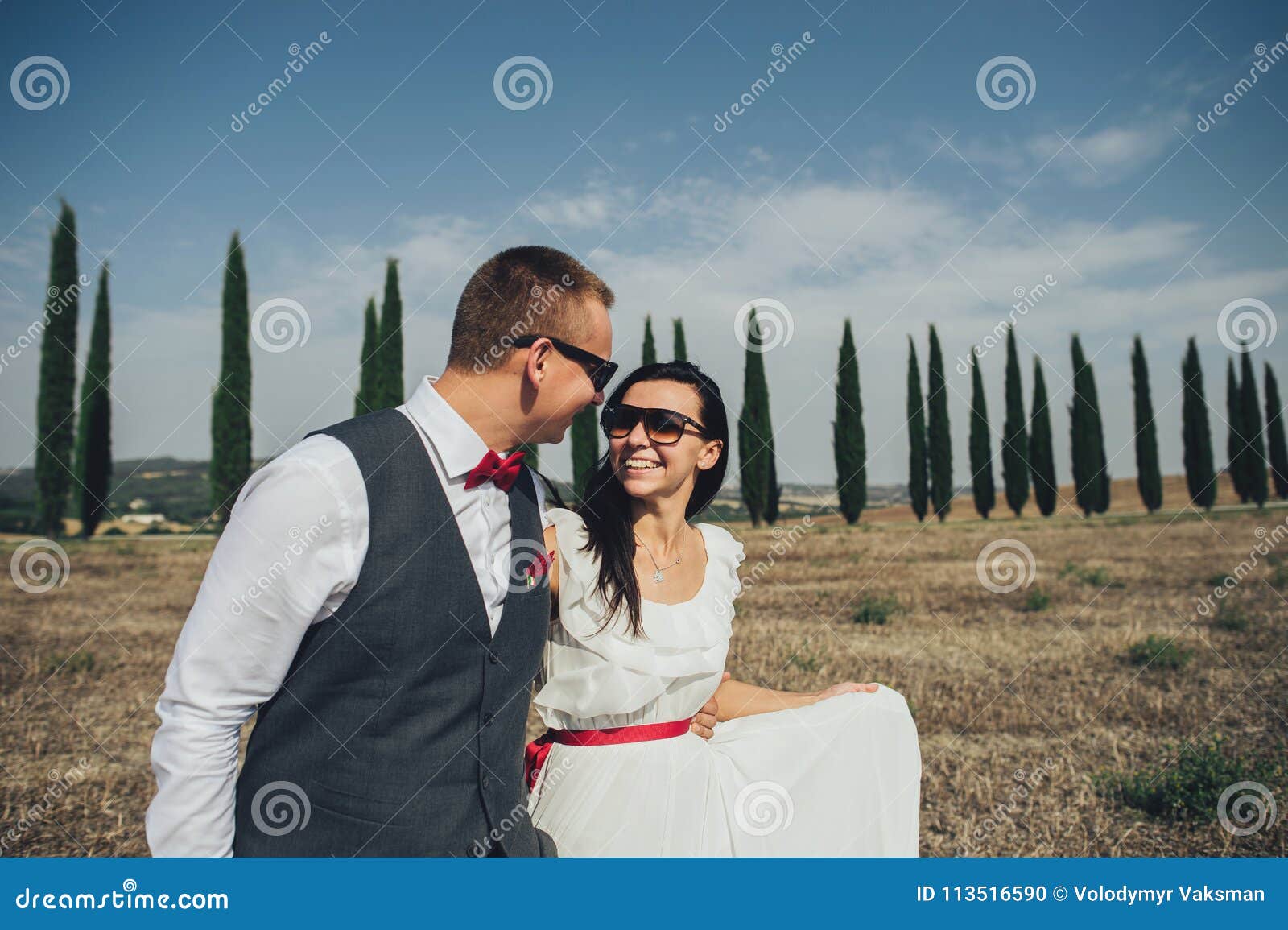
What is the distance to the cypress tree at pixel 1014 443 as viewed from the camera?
38.5 m

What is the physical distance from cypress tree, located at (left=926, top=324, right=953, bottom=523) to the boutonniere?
37.3 meters

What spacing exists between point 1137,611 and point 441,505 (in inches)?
487

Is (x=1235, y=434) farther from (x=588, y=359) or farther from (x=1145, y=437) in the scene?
(x=588, y=359)

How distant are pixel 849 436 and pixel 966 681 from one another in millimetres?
27811

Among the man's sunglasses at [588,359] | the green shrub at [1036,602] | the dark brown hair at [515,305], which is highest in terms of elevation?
the dark brown hair at [515,305]

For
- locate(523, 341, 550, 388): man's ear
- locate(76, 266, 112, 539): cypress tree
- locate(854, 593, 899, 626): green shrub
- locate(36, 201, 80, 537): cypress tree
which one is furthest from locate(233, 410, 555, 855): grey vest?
locate(76, 266, 112, 539): cypress tree

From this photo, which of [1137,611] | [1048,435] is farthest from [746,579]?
[1048,435]

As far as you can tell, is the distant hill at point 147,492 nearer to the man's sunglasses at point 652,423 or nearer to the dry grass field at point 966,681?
the dry grass field at point 966,681

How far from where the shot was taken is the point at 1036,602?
12.1 meters

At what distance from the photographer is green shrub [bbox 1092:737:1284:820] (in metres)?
4.95

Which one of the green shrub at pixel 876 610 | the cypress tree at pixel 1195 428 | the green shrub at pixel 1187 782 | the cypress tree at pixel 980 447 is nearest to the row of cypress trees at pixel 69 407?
the green shrub at pixel 876 610

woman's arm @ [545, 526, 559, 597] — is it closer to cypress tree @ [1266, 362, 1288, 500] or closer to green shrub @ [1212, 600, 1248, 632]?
green shrub @ [1212, 600, 1248, 632]

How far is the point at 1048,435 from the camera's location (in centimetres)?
3928

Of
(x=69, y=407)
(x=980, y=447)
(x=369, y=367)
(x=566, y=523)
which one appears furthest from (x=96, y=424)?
(x=980, y=447)
